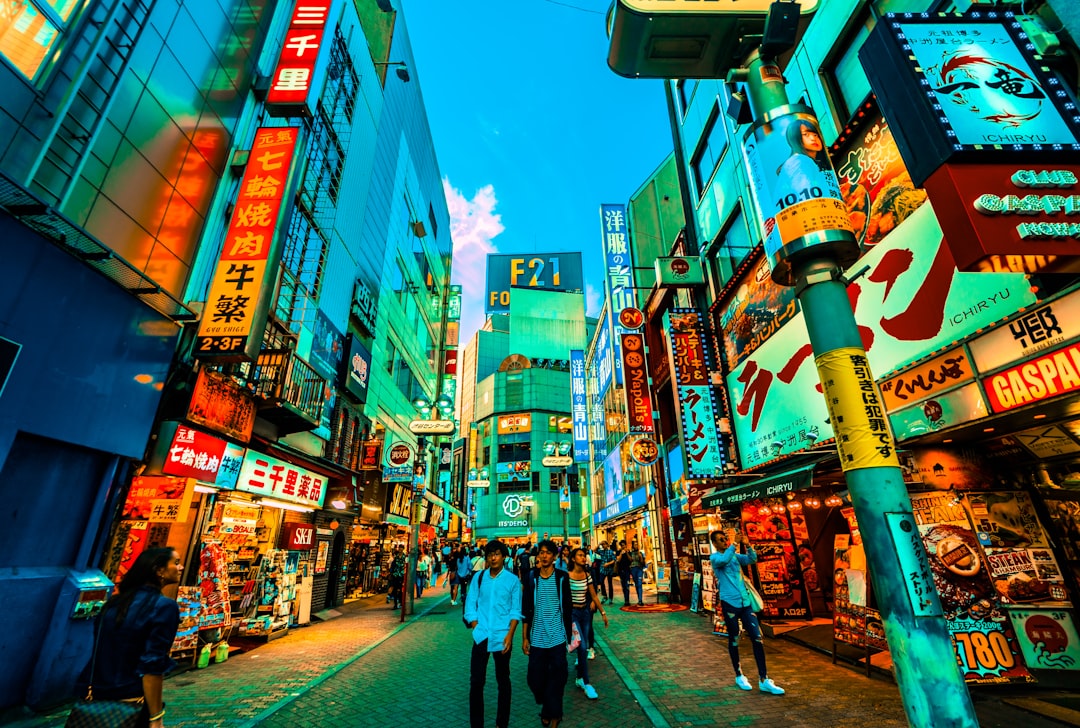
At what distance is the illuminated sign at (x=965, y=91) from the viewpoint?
518 centimetres

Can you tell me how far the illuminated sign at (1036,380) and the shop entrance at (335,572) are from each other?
19400 millimetres

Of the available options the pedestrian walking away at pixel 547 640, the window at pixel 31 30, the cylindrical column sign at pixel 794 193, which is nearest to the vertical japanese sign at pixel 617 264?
the pedestrian walking away at pixel 547 640

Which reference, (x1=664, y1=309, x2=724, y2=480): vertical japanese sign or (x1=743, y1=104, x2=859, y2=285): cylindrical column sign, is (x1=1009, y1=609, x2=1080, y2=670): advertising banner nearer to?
(x1=743, y1=104, x2=859, y2=285): cylindrical column sign

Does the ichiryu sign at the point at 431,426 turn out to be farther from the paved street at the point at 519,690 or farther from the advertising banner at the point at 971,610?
the advertising banner at the point at 971,610

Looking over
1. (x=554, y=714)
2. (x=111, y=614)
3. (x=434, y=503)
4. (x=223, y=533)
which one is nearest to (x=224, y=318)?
(x=223, y=533)

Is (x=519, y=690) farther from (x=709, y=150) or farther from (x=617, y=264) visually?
(x=617, y=264)

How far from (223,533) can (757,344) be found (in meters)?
15.0

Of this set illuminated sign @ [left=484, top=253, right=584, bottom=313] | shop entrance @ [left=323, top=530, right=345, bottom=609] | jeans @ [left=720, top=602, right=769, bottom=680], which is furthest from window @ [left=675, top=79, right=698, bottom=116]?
illuminated sign @ [left=484, top=253, right=584, bottom=313]

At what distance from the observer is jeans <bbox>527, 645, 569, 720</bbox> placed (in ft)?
17.1

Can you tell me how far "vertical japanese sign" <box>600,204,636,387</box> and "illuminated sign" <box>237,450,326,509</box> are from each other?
730 inches

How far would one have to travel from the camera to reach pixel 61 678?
251 inches

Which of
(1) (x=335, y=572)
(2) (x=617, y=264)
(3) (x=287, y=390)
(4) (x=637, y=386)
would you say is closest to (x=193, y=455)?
(3) (x=287, y=390)

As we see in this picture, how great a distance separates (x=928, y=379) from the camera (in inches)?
288

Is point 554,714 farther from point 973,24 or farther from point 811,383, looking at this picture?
point 973,24
